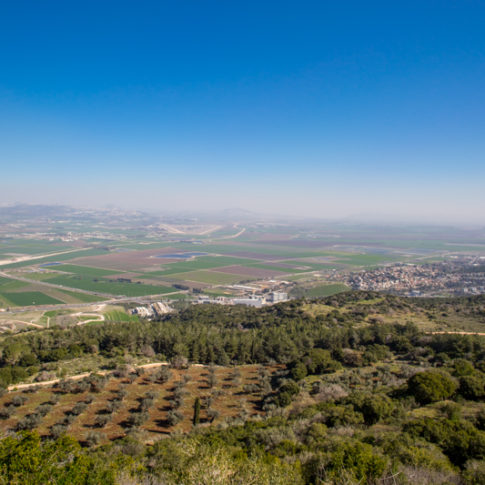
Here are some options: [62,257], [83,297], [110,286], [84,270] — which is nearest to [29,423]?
[83,297]

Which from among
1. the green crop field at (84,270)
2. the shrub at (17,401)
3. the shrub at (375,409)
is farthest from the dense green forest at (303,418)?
the green crop field at (84,270)

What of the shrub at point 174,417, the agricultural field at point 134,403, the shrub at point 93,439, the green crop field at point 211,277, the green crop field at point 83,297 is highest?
the shrub at point 93,439

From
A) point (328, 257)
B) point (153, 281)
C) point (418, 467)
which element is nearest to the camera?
point (418, 467)

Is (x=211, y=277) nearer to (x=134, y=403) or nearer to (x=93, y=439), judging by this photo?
(x=134, y=403)

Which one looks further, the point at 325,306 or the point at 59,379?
the point at 325,306

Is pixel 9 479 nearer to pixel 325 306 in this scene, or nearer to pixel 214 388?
pixel 214 388

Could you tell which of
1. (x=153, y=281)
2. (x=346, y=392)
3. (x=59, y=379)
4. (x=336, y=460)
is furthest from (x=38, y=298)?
(x=336, y=460)

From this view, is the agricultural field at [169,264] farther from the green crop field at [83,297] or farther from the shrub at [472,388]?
the shrub at [472,388]
